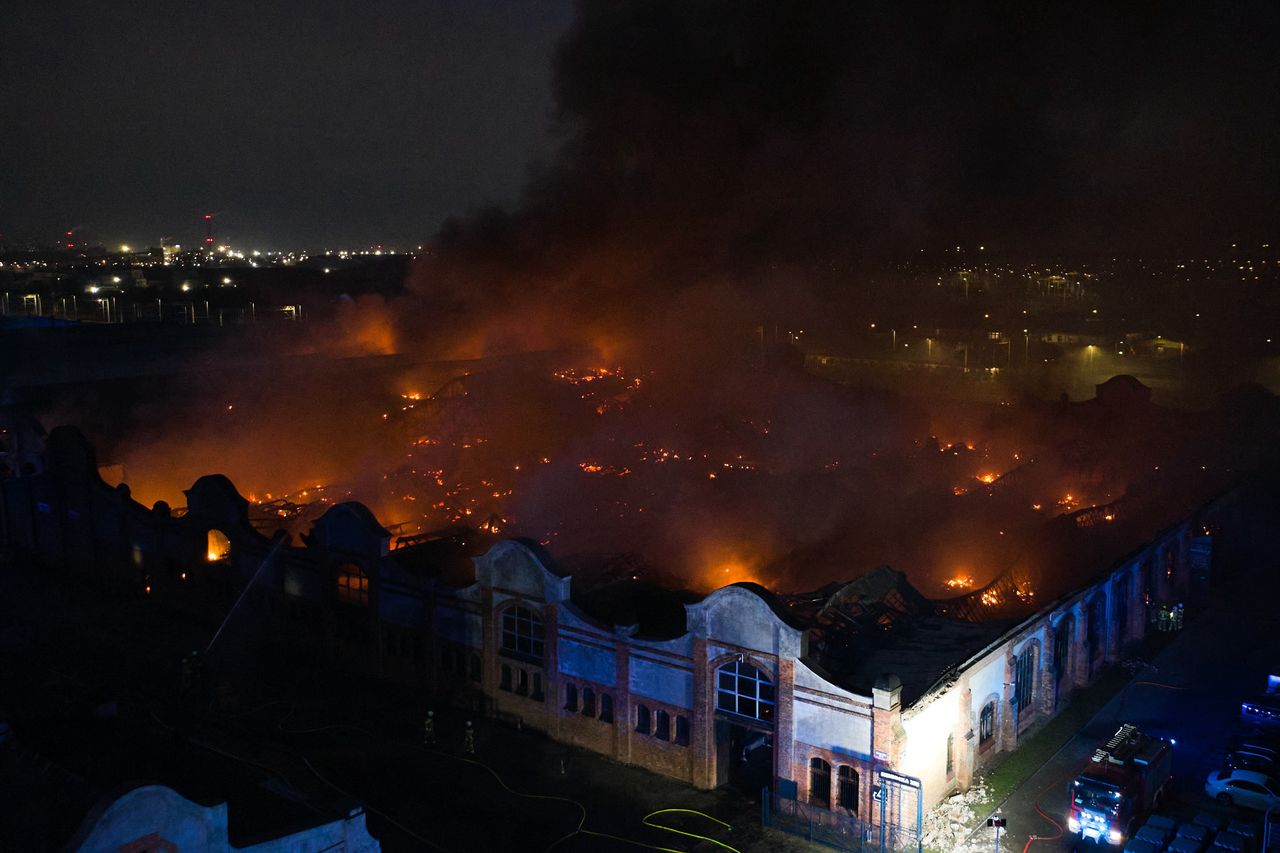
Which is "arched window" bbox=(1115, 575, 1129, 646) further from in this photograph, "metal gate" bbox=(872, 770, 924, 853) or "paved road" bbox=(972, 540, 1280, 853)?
"metal gate" bbox=(872, 770, 924, 853)

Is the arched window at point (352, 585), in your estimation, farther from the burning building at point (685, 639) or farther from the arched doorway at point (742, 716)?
the arched doorway at point (742, 716)

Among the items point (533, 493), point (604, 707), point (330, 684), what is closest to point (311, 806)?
point (604, 707)

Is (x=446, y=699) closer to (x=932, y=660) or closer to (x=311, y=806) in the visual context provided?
(x=311, y=806)

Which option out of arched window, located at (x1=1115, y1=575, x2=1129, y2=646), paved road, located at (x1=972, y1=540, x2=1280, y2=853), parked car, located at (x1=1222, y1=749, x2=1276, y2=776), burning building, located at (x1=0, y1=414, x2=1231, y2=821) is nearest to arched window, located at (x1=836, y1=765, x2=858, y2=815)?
burning building, located at (x1=0, y1=414, x2=1231, y2=821)

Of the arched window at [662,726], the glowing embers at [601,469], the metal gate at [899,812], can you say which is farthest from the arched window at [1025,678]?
the glowing embers at [601,469]

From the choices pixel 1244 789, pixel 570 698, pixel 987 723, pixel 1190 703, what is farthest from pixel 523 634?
pixel 1190 703

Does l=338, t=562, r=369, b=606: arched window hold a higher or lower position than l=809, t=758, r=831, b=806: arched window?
higher
